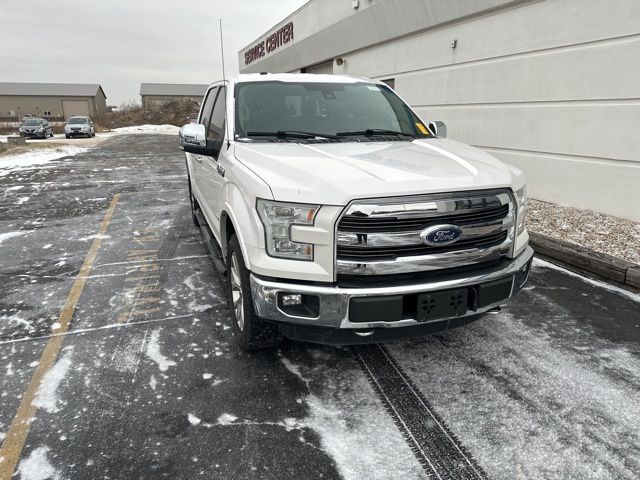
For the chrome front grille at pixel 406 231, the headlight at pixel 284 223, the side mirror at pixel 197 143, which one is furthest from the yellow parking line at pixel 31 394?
the chrome front grille at pixel 406 231

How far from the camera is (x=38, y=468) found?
2.22 metres

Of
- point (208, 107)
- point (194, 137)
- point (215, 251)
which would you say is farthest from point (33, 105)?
point (194, 137)

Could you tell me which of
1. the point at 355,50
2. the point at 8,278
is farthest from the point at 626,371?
the point at 355,50

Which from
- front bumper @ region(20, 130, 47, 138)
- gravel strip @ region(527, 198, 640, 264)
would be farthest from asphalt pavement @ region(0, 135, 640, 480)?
front bumper @ region(20, 130, 47, 138)

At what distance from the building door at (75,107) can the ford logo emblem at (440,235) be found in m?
88.4

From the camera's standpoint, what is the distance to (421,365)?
3.12 m

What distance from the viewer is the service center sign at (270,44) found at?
19438 mm

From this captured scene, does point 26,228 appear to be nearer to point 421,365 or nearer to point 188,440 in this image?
point 188,440

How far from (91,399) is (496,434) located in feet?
7.98

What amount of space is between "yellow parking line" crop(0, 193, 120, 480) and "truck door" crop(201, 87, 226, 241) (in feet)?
4.87

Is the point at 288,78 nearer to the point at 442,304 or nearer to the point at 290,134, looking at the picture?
the point at 290,134

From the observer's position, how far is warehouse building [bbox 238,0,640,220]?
618cm

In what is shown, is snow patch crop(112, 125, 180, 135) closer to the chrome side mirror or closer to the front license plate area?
the chrome side mirror

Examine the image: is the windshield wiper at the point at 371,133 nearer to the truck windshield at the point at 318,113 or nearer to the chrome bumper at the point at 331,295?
the truck windshield at the point at 318,113
